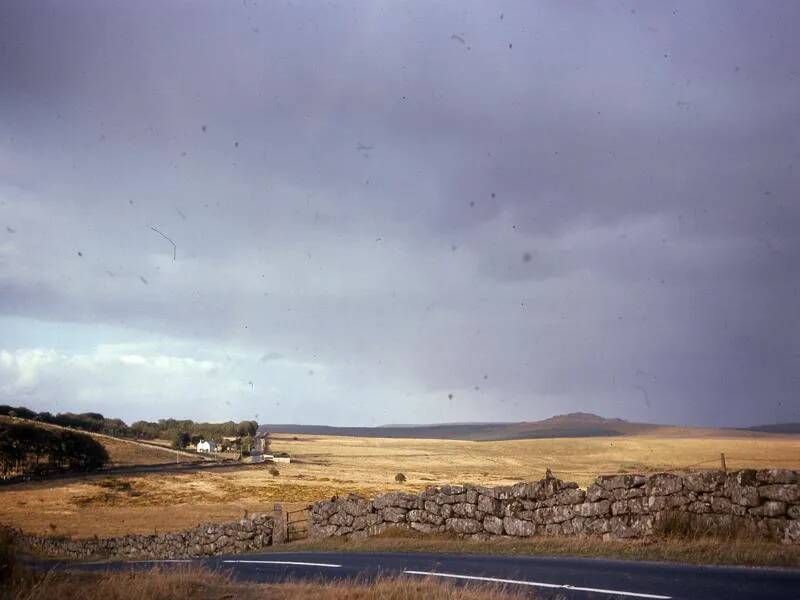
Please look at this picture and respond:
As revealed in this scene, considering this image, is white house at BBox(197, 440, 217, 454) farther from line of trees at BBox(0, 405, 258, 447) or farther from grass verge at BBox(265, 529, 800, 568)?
grass verge at BBox(265, 529, 800, 568)

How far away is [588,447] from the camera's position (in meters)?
104

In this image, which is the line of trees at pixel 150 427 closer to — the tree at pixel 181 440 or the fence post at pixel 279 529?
the tree at pixel 181 440

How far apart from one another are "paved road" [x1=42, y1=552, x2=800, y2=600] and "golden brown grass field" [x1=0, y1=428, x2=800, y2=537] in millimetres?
18006

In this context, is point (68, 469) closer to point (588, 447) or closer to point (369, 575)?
point (369, 575)

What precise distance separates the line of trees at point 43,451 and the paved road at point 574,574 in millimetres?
53746

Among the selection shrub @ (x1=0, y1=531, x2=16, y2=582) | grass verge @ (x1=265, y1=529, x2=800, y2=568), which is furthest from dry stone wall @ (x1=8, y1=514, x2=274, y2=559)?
shrub @ (x1=0, y1=531, x2=16, y2=582)

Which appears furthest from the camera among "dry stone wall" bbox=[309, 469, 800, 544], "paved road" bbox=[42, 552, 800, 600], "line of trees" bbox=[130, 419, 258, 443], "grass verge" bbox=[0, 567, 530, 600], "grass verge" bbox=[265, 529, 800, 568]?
"line of trees" bbox=[130, 419, 258, 443]

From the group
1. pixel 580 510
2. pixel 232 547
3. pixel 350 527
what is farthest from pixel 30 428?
pixel 580 510

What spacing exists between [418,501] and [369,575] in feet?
27.3

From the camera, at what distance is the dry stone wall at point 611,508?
1513 cm

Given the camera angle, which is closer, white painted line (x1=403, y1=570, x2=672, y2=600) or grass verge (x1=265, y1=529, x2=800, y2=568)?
white painted line (x1=403, y1=570, x2=672, y2=600)

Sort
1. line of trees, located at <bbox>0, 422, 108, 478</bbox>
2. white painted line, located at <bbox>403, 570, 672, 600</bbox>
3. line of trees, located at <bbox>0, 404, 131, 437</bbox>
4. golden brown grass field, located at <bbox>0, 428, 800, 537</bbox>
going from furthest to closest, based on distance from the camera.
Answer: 1. line of trees, located at <bbox>0, 404, 131, 437</bbox>
2. line of trees, located at <bbox>0, 422, 108, 478</bbox>
3. golden brown grass field, located at <bbox>0, 428, 800, 537</bbox>
4. white painted line, located at <bbox>403, 570, 672, 600</bbox>

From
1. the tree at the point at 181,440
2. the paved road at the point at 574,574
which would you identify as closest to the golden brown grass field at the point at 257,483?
the paved road at the point at 574,574

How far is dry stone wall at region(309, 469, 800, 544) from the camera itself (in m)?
15.1
